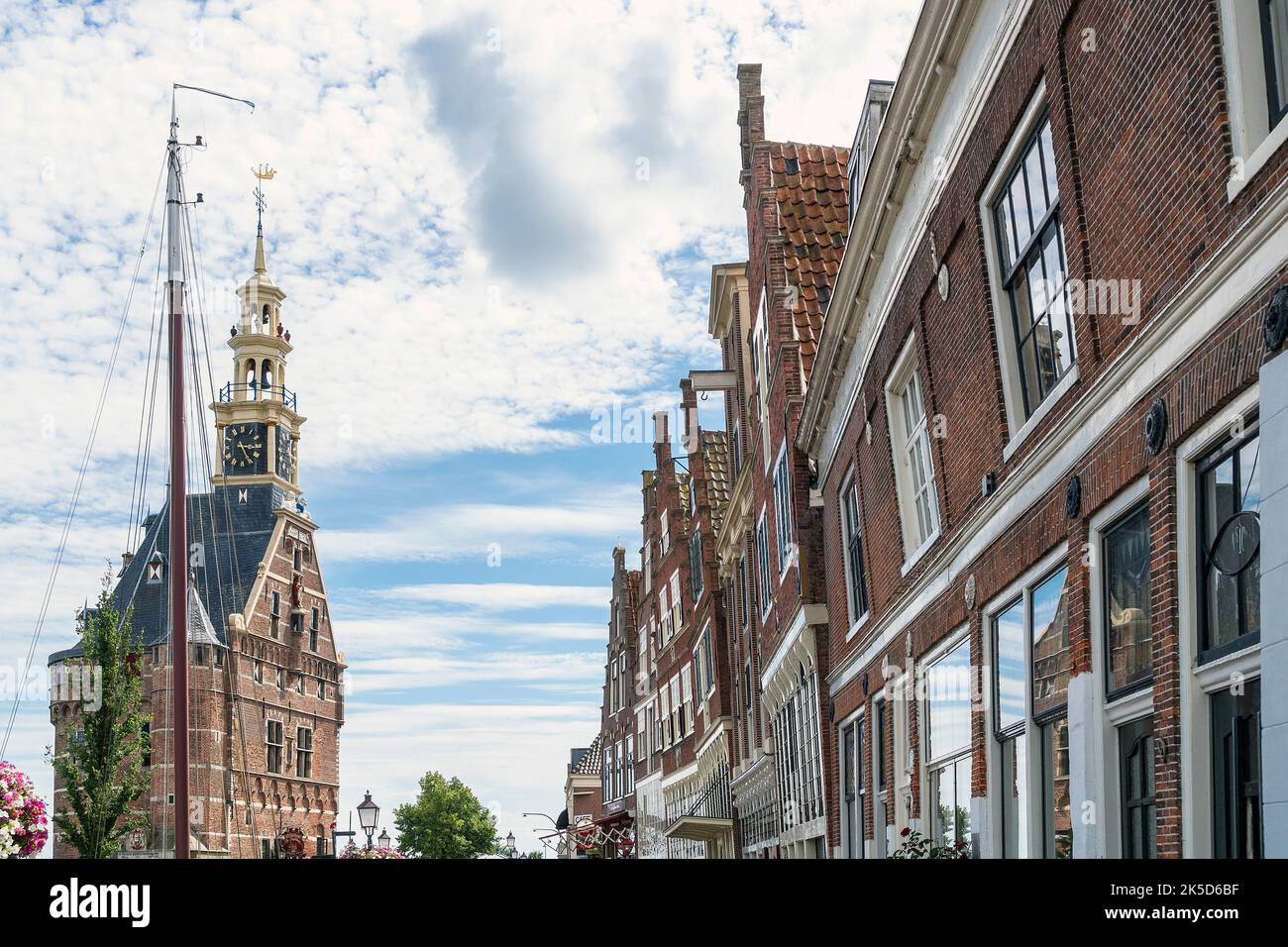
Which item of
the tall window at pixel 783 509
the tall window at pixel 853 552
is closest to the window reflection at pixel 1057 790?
the tall window at pixel 853 552

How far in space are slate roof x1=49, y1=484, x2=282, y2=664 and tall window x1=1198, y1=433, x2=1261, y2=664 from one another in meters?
88.5

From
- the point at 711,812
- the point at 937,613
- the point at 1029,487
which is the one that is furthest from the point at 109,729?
the point at 1029,487

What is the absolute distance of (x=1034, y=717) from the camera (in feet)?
34.0

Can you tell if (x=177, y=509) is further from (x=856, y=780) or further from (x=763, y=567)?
(x=856, y=780)

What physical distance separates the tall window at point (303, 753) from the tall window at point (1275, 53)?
9449 centimetres

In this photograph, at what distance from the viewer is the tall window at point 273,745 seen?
90.9 metres

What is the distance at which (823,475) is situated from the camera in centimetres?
2216

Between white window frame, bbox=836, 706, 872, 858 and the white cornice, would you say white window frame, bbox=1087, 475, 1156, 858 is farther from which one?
white window frame, bbox=836, 706, 872, 858

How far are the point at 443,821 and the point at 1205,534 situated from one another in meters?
98.8

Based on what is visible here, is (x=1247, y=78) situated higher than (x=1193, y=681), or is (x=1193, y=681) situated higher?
(x=1247, y=78)

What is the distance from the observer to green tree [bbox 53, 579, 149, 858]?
48.5 metres

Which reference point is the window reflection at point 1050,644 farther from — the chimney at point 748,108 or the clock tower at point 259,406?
the clock tower at point 259,406

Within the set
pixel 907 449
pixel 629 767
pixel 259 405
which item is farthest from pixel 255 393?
pixel 907 449
